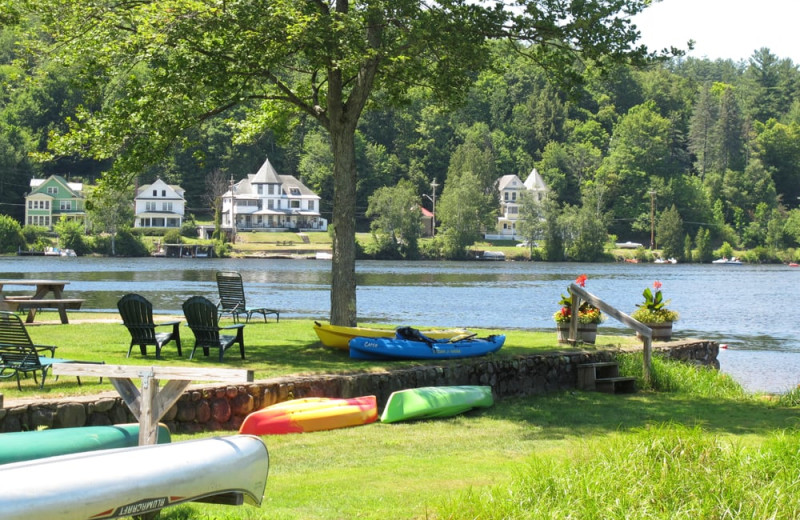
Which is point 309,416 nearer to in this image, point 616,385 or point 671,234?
point 616,385

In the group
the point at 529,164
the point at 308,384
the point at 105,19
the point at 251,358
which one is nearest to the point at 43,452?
the point at 308,384

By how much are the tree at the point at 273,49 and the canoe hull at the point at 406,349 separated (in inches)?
80.4

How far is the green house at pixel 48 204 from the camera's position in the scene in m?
131

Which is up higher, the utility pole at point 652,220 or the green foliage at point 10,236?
the utility pole at point 652,220

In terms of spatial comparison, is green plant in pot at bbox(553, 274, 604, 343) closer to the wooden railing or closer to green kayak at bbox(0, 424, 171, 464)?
the wooden railing

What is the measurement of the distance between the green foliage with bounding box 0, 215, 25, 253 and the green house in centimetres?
1010

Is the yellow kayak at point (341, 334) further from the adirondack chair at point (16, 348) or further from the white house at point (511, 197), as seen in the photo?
the white house at point (511, 197)

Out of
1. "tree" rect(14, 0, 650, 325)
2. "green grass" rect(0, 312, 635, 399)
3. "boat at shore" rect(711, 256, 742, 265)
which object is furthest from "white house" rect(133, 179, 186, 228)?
"tree" rect(14, 0, 650, 325)

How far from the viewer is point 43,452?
795 centimetres

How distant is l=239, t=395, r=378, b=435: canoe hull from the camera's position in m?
12.5

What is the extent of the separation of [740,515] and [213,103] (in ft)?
43.2

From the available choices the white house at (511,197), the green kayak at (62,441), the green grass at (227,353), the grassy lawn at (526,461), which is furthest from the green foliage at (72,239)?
the green kayak at (62,441)

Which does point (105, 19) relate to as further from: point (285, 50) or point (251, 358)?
point (251, 358)

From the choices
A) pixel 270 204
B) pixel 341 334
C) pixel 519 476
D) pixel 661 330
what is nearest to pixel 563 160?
pixel 270 204
